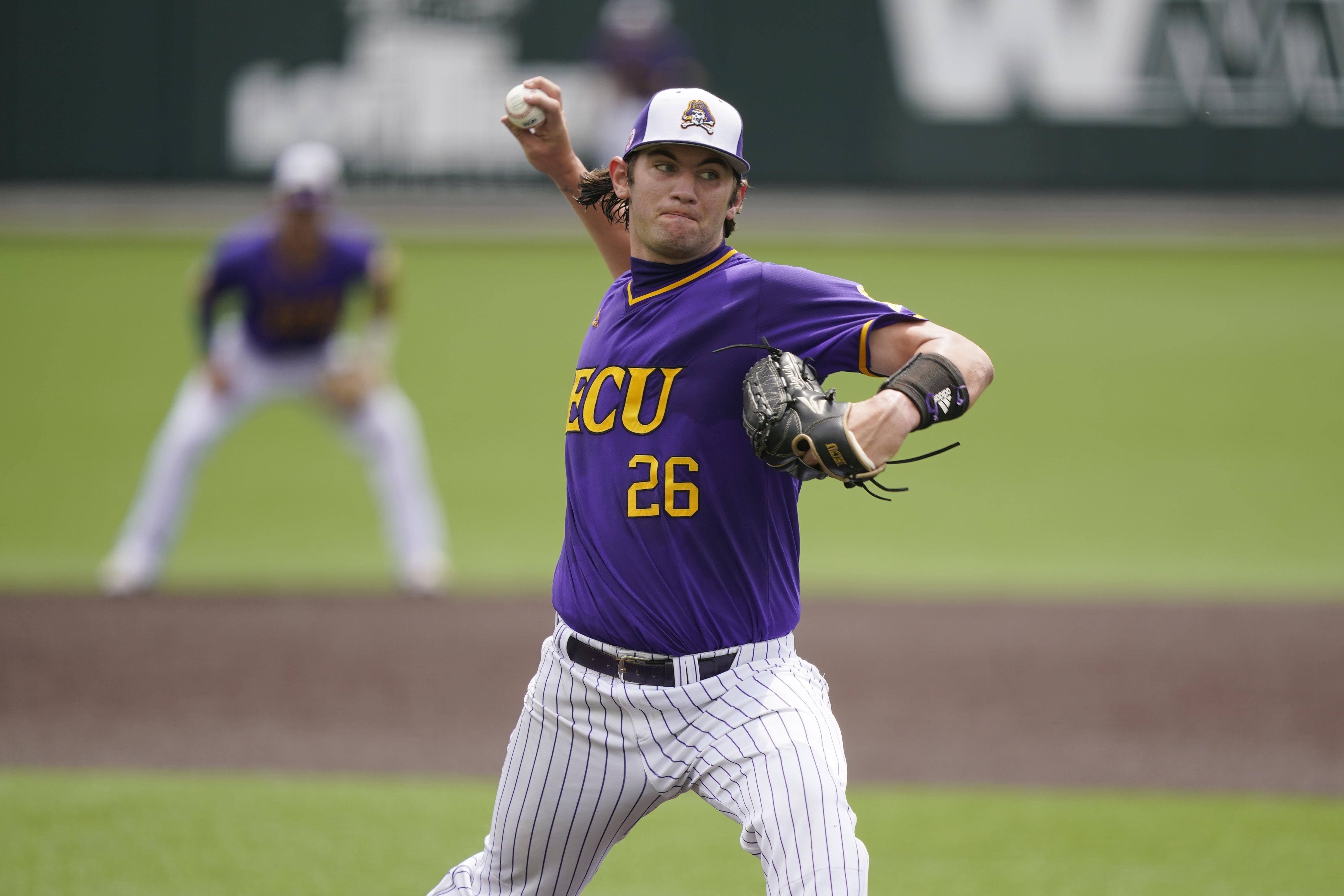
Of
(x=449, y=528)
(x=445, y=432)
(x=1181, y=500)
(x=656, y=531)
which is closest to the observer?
(x=656, y=531)

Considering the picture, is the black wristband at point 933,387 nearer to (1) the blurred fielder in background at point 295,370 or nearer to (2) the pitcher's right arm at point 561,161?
(2) the pitcher's right arm at point 561,161

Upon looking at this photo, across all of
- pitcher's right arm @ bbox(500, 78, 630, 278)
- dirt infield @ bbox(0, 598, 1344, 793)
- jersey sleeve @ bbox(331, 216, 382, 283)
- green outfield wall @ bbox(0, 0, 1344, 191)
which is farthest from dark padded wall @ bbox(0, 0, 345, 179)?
Answer: pitcher's right arm @ bbox(500, 78, 630, 278)

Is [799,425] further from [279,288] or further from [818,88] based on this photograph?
[818,88]

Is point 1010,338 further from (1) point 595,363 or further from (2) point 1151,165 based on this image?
(1) point 595,363

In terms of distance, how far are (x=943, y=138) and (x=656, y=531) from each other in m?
19.1

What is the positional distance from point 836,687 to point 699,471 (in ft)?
14.3

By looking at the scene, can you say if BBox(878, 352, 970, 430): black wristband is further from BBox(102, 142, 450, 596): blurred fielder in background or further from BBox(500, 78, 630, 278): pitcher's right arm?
BBox(102, 142, 450, 596): blurred fielder in background

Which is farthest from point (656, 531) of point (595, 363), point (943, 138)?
point (943, 138)

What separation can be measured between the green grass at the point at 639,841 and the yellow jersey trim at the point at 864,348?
2.26 metres

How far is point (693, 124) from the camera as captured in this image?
3.21 meters

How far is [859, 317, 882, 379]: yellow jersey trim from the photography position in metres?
3.19

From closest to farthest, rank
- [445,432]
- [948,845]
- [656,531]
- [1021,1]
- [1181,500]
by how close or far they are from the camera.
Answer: [656,531], [948,845], [1181,500], [445,432], [1021,1]

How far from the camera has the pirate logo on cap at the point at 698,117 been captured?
321 cm

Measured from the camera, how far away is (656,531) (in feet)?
10.6
